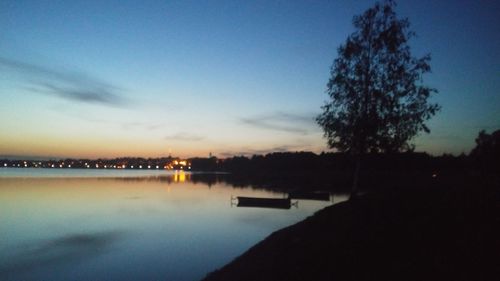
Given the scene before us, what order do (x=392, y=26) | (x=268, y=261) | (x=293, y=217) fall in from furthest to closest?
(x=293, y=217)
(x=392, y=26)
(x=268, y=261)

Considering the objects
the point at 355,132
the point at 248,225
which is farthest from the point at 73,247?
the point at 355,132

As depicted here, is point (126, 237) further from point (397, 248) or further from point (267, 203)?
point (397, 248)

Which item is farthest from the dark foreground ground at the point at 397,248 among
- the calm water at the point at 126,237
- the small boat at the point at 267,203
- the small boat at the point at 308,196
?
the small boat at the point at 308,196

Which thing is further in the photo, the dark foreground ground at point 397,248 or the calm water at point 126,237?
the calm water at point 126,237

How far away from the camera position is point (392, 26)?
108 feet

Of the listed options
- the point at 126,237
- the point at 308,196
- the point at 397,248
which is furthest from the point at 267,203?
the point at 397,248

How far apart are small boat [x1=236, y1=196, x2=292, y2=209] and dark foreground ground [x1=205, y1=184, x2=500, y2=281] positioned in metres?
43.7

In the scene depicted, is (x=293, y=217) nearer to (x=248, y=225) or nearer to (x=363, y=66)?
(x=248, y=225)

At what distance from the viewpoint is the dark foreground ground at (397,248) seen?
13292mm

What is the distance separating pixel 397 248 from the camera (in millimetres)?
15844

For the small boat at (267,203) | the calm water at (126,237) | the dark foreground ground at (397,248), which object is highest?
the dark foreground ground at (397,248)

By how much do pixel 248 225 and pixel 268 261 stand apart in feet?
111

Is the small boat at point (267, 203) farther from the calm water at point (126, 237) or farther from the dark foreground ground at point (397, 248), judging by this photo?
the dark foreground ground at point (397, 248)

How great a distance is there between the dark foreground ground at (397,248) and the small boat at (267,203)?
43.7m
